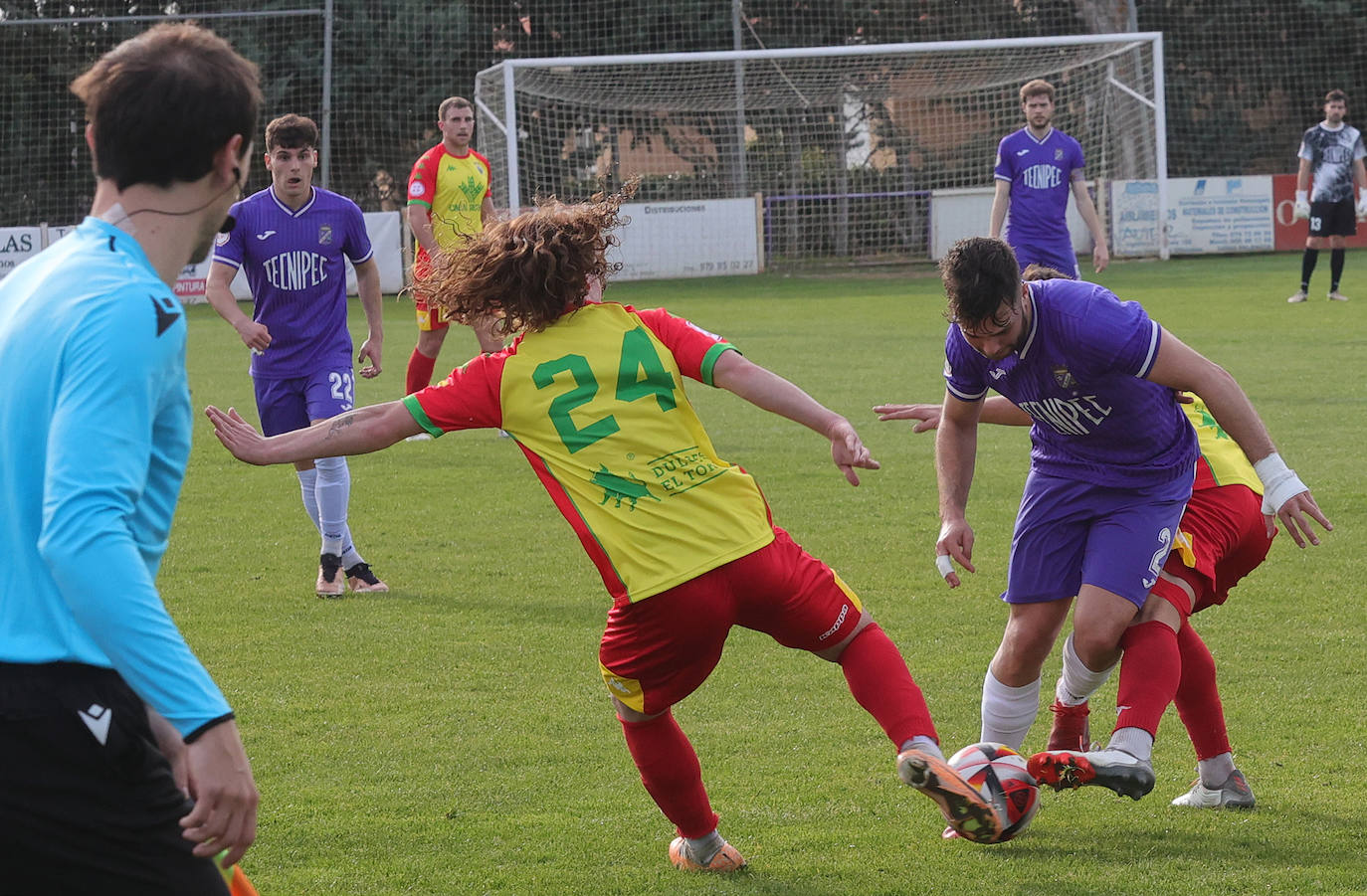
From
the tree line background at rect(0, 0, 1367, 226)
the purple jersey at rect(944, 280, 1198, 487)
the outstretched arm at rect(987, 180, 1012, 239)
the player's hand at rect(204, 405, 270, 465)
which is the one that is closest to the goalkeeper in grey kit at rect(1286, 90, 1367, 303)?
the outstretched arm at rect(987, 180, 1012, 239)

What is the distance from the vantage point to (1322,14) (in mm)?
33375

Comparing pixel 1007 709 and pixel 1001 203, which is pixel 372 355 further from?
pixel 1001 203

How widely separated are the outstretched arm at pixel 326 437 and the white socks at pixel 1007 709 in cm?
180

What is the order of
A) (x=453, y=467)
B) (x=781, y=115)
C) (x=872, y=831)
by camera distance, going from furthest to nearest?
(x=781, y=115)
(x=453, y=467)
(x=872, y=831)

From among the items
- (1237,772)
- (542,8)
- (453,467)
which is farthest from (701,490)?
(542,8)

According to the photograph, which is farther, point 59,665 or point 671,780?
point 671,780

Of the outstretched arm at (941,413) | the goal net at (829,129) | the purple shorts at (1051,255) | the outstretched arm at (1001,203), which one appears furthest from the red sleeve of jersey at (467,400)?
the goal net at (829,129)

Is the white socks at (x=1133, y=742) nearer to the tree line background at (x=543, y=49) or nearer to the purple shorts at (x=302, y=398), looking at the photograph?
the purple shorts at (x=302, y=398)

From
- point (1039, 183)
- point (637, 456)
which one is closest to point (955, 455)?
point (637, 456)

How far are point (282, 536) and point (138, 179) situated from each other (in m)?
6.38

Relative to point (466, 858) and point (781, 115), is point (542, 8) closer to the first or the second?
point (781, 115)

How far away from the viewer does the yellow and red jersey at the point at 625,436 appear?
3354 mm

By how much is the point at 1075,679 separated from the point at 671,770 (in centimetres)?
120

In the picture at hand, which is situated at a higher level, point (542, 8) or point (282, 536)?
point (542, 8)
